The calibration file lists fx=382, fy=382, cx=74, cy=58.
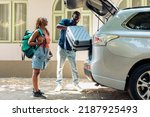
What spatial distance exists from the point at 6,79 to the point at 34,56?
3520mm

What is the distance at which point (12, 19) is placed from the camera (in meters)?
11.6

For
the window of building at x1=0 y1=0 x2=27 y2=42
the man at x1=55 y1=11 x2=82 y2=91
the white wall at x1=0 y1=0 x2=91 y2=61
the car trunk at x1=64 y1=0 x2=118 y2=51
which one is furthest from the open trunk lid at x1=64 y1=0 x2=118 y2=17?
the window of building at x1=0 y1=0 x2=27 y2=42

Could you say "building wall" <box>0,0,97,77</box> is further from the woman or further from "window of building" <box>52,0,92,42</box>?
the woman

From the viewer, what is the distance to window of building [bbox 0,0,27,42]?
11.6 meters

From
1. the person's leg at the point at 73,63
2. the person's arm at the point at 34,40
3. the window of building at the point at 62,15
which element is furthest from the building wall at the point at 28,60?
the person's arm at the point at 34,40

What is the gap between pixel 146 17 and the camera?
704 cm

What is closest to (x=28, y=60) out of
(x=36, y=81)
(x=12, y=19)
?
(x=12, y=19)

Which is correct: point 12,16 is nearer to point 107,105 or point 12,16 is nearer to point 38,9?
point 38,9

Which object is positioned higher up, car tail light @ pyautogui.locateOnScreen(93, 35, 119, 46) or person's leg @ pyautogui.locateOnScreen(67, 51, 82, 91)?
car tail light @ pyautogui.locateOnScreen(93, 35, 119, 46)

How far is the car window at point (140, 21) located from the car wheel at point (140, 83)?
74cm

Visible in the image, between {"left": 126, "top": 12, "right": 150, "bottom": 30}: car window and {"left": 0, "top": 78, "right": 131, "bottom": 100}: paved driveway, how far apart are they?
1.71m

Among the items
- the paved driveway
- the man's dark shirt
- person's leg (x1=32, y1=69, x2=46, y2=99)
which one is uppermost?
the man's dark shirt

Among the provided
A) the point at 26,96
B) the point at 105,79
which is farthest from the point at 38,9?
the point at 105,79

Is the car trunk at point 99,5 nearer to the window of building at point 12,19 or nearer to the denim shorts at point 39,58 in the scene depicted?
the denim shorts at point 39,58
